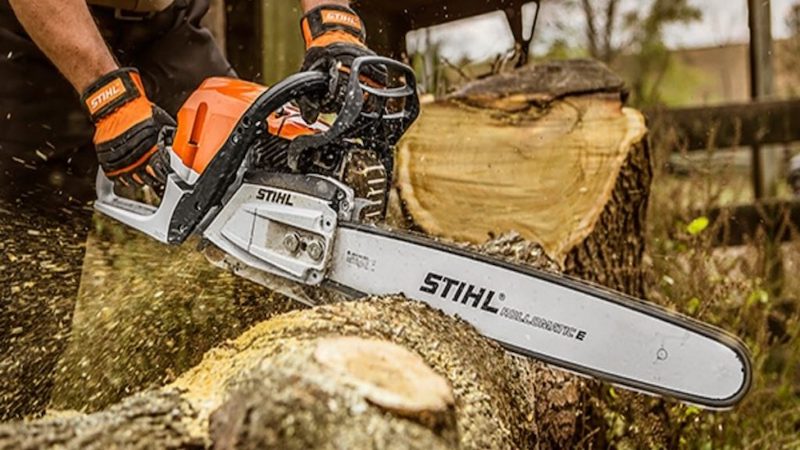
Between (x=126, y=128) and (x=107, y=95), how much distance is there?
0.30 feet

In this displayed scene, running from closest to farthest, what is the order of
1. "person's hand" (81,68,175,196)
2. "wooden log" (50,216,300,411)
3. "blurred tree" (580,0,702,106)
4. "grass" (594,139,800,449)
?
1. "person's hand" (81,68,175,196)
2. "wooden log" (50,216,300,411)
3. "grass" (594,139,800,449)
4. "blurred tree" (580,0,702,106)

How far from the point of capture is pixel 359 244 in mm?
1972

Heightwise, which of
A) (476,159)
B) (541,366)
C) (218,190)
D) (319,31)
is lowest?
(541,366)

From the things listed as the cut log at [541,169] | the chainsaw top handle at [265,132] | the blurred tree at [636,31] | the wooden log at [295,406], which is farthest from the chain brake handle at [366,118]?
the blurred tree at [636,31]

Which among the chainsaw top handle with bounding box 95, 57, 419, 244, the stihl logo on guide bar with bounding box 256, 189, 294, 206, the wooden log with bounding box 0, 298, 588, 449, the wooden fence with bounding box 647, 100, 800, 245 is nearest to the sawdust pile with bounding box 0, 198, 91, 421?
the chainsaw top handle with bounding box 95, 57, 419, 244

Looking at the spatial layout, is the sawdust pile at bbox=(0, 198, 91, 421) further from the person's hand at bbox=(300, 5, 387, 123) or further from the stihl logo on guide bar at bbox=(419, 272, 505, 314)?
the stihl logo on guide bar at bbox=(419, 272, 505, 314)

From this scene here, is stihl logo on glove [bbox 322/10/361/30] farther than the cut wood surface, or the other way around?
the cut wood surface

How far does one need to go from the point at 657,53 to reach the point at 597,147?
6.26 meters

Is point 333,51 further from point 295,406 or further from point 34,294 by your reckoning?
point 34,294

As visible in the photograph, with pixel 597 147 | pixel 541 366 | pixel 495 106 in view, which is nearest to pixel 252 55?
pixel 495 106

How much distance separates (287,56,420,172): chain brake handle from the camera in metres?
1.91

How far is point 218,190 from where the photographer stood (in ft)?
6.79

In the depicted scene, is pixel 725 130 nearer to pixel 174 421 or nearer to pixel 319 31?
pixel 319 31

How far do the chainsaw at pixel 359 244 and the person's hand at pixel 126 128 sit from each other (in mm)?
31
